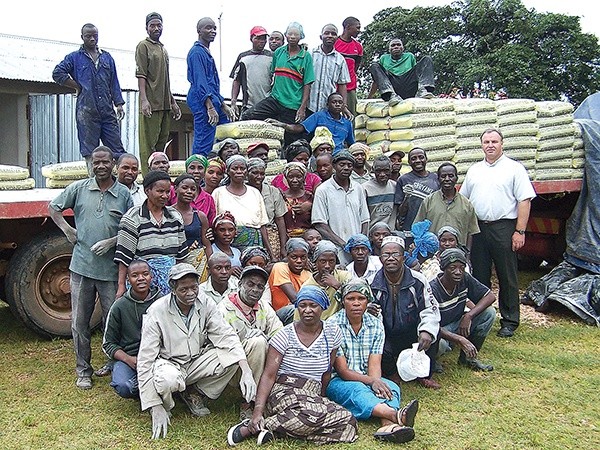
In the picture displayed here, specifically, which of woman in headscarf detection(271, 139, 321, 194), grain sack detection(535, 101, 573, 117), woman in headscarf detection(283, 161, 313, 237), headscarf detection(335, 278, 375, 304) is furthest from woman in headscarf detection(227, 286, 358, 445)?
grain sack detection(535, 101, 573, 117)

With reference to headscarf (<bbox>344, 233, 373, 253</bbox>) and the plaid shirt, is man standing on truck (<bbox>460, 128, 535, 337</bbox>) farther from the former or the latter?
the plaid shirt

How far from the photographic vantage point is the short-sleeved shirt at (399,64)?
25.3 ft

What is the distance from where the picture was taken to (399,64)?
772 cm

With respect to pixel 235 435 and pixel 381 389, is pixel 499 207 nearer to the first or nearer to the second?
pixel 381 389

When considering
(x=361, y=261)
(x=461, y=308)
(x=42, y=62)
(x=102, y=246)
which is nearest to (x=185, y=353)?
(x=102, y=246)

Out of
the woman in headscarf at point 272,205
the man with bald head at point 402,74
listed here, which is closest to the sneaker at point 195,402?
the woman in headscarf at point 272,205

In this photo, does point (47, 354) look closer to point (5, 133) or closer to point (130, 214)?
point (130, 214)

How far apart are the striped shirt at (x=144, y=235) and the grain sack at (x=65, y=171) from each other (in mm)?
1705

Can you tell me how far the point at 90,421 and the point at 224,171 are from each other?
7.60ft

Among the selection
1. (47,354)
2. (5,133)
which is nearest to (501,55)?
(5,133)

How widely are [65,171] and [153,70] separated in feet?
4.56

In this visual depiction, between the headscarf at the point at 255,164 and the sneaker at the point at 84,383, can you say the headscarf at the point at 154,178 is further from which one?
the sneaker at the point at 84,383

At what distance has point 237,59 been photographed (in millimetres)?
7469

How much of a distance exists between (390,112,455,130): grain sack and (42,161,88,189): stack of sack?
3.21 meters
